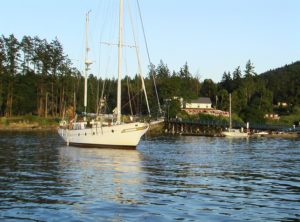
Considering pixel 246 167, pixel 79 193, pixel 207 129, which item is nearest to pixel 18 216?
pixel 79 193

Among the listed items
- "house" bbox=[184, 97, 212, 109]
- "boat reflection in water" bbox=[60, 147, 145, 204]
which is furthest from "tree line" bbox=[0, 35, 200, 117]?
"boat reflection in water" bbox=[60, 147, 145, 204]

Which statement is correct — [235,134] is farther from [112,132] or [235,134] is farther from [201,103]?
[201,103]

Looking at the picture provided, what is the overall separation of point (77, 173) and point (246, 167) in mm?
13509

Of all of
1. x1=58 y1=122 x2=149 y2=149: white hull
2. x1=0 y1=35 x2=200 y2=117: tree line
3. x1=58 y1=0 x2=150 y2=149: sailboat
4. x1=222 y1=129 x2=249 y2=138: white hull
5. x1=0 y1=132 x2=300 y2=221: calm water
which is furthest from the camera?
x1=0 y1=35 x2=200 y2=117: tree line

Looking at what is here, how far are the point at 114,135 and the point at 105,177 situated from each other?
83.8ft

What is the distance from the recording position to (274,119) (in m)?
158

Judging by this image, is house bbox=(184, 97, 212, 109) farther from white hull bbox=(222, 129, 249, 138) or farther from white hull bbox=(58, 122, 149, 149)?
white hull bbox=(58, 122, 149, 149)

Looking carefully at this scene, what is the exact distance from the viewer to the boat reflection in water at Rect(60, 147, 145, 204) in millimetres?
23500

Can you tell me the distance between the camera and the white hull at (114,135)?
181 feet

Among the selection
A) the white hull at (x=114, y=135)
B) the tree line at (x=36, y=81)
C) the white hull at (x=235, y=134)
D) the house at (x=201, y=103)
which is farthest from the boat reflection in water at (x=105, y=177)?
the house at (x=201, y=103)

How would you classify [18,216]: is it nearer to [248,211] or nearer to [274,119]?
[248,211]

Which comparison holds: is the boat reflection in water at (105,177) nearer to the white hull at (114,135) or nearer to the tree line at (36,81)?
the white hull at (114,135)

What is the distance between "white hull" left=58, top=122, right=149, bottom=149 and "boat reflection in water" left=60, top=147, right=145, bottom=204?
8541 millimetres

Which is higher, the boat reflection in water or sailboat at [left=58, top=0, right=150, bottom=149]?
sailboat at [left=58, top=0, right=150, bottom=149]
